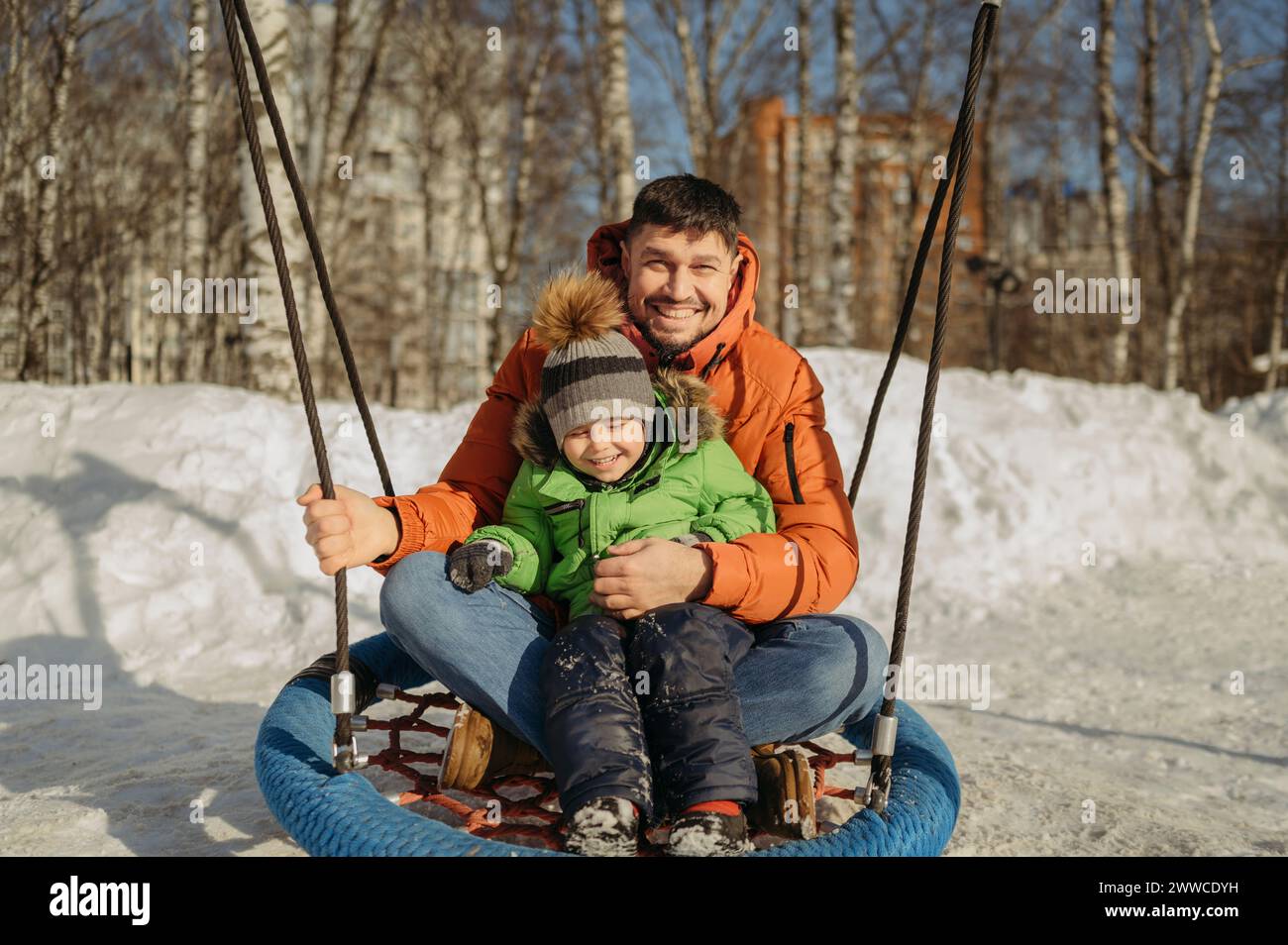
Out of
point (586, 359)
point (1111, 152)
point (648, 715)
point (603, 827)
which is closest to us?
point (603, 827)

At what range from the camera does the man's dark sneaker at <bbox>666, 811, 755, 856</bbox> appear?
1.76 m

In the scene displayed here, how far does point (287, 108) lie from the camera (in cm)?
795

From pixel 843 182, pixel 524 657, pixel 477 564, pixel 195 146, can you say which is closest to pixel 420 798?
pixel 524 657

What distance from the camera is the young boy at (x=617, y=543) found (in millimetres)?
1808

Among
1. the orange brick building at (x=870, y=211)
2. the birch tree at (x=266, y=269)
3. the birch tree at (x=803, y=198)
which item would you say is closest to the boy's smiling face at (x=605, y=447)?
the birch tree at (x=266, y=269)

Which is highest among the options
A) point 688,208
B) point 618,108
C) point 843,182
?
point 618,108

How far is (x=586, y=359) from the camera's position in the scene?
7.17 feet

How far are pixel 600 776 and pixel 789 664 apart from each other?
52cm

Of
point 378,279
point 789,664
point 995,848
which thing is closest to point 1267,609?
point 995,848

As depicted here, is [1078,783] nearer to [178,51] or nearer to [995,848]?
[995,848]

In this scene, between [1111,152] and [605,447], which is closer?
[605,447]

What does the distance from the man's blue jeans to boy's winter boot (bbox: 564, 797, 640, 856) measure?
0.33 m

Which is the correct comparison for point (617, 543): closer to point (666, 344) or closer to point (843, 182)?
point (666, 344)

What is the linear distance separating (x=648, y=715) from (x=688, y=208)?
3.87 ft
